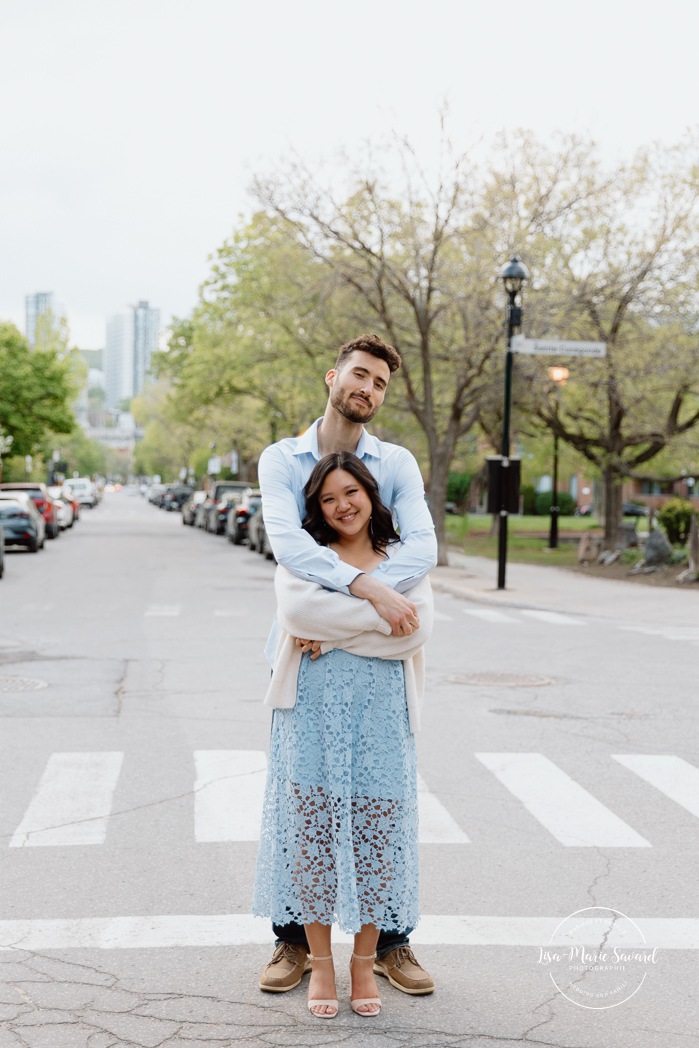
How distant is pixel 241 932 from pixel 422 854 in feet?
4.31

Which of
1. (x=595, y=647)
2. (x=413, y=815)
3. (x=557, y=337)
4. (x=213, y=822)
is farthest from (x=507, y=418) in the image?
(x=413, y=815)

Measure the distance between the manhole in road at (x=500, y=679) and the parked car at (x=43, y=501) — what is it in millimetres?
25135

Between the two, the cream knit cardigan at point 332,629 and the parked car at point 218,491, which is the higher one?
the cream knit cardigan at point 332,629

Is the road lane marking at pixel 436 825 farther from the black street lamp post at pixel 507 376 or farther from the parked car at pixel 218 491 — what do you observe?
the parked car at pixel 218 491

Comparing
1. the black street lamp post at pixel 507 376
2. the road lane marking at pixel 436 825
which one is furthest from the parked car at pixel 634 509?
the road lane marking at pixel 436 825

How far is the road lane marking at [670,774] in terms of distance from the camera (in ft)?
23.2

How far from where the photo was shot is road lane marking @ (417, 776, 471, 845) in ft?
20.0

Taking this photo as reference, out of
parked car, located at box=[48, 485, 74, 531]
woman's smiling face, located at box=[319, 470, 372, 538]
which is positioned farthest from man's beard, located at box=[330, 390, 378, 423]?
parked car, located at box=[48, 485, 74, 531]

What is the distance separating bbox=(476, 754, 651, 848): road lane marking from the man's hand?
8.17 ft

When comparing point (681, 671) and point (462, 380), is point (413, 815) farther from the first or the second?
point (462, 380)

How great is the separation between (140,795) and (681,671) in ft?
21.9

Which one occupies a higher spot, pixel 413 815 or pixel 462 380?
pixel 462 380

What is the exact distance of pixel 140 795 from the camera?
22.6ft

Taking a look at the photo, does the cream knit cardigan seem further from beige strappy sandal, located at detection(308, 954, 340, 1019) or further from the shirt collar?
beige strappy sandal, located at detection(308, 954, 340, 1019)
